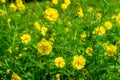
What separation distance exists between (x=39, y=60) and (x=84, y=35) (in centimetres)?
49

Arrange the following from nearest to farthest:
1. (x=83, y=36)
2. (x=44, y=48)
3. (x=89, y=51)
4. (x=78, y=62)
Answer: (x=78, y=62), (x=44, y=48), (x=89, y=51), (x=83, y=36)

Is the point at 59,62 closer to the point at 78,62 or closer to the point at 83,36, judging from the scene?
the point at 78,62

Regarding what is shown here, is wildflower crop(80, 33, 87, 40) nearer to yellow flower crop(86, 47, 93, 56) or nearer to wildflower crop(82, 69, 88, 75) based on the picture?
yellow flower crop(86, 47, 93, 56)

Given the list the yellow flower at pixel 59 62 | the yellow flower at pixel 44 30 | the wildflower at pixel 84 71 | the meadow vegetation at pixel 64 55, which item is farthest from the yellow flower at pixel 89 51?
the yellow flower at pixel 44 30

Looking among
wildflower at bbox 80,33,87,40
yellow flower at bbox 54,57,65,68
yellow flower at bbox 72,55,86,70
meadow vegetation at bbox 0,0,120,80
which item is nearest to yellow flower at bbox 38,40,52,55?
meadow vegetation at bbox 0,0,120,80

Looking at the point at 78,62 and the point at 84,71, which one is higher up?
the point at 78,62

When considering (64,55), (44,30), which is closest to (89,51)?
(64,55)

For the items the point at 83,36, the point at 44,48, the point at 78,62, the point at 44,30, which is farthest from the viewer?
the point at 44,30

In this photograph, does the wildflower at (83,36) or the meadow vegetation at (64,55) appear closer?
the meadow vegetation at (64,55)

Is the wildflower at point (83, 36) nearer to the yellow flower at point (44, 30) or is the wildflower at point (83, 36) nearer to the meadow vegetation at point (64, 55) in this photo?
the meadow vegetation at point (64, 55)

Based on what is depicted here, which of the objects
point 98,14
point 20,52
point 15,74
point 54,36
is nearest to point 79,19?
point 98,14

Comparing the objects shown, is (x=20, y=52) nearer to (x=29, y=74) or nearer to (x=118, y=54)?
(x=29, y=74)

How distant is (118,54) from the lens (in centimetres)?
343

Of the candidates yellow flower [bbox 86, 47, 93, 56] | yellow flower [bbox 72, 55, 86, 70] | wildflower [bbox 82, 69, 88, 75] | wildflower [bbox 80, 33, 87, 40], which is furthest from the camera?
wildflower [bbox 80, 33, 87, 40]
